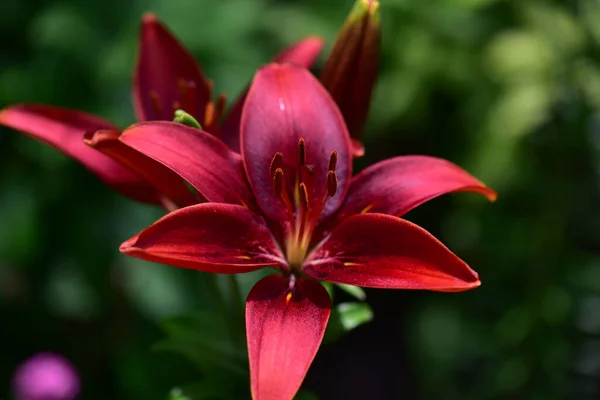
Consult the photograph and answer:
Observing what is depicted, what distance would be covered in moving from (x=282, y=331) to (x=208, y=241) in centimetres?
11

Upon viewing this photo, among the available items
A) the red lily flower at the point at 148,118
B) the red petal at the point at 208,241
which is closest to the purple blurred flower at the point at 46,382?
the red lily flower at the point at 148,118

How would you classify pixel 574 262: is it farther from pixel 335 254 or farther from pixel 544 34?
pixel 335 254

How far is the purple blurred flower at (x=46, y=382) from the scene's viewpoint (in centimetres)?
125

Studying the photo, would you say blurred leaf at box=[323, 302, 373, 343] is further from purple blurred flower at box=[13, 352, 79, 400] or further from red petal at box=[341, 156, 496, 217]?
purple blurred flower at box=[13, 352, 79, 400]

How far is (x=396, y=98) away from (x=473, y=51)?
0.24 metres

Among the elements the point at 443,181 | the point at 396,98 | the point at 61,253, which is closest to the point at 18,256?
the point at 61,253

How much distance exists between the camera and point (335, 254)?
852mm

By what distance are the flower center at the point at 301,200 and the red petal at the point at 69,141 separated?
17 centimetres

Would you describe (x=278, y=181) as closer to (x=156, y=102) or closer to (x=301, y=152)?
(x=301, y=152)

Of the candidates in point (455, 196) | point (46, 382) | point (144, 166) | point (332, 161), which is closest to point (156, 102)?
point (144, 166)

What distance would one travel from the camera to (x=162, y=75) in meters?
1.04

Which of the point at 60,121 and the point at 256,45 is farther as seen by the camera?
the point at 256,45

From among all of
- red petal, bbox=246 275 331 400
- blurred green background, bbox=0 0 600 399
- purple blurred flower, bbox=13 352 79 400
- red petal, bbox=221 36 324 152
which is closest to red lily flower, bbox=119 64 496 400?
red petal, bbox=246 275 331 400

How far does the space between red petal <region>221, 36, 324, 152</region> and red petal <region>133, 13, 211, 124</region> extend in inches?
1.5
